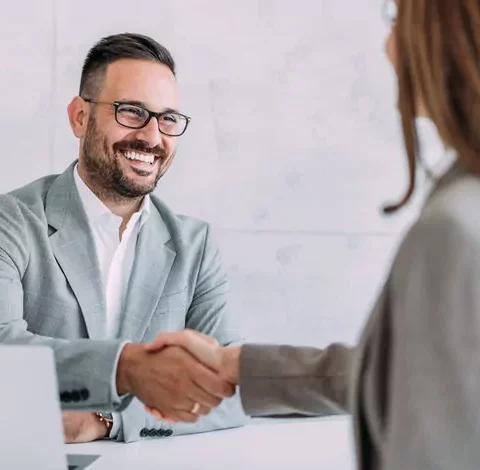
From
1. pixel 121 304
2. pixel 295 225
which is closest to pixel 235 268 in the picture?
pixel 295 225

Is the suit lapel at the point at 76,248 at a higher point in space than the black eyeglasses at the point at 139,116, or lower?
lower

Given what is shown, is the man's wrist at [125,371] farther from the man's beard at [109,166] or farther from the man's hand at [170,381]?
the man's beard at [109,166]

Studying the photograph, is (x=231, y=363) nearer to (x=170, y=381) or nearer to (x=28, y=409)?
(x=170, y=381)

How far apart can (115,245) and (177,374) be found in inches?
Result: 36.7

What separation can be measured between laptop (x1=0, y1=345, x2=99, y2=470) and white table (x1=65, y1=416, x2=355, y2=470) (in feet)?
1.51

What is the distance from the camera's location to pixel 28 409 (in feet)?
3.77

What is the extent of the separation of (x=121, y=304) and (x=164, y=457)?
0.92 metres

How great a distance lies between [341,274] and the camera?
10.6 ft

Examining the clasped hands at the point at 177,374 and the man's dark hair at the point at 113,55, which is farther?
the man's dark hair at the point at 113,55

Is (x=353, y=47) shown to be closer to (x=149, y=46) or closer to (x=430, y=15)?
(x=149, y=46)

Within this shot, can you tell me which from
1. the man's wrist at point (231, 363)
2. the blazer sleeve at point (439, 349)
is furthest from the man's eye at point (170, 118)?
the blazer sleeve at point (439, 349)

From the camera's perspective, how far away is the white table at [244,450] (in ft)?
5.42

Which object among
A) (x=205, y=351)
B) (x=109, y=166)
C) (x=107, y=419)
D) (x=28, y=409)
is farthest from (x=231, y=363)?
(x=109, y=166)

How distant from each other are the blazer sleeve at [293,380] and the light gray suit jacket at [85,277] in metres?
0.57
